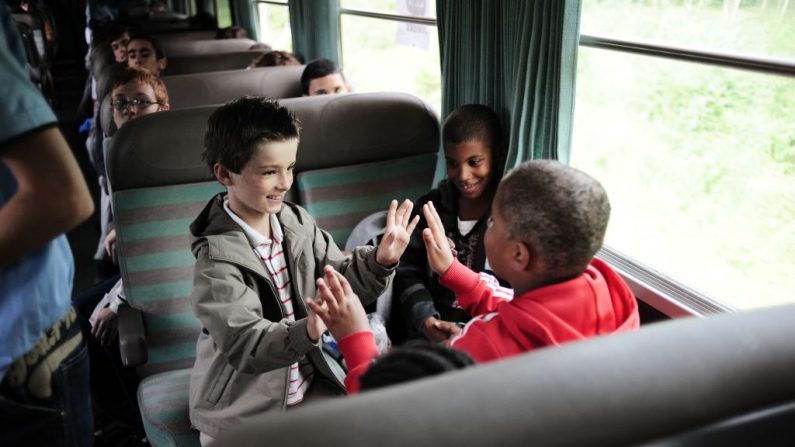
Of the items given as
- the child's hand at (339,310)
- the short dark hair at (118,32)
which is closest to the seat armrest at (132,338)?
the child's hand at (339,310)

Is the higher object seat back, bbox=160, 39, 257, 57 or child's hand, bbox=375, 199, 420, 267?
seat back, bbox=160, 39, 257, 57

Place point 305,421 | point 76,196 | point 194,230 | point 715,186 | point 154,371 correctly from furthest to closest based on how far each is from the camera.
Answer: point 154,371 < point 715,186 < point 194,230 < point 76,196 < point 305,421

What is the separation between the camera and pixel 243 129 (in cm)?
164

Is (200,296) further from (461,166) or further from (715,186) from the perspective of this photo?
(715,186)

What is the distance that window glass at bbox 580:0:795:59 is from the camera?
172 centimetres

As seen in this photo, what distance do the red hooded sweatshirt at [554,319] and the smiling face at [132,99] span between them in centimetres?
242

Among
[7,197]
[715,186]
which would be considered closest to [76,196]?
[7,197]

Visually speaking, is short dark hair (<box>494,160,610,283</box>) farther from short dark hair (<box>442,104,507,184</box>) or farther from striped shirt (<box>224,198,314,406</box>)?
short dark hair (<box>442,104,507,184</box>)

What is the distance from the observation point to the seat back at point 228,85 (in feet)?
12.0

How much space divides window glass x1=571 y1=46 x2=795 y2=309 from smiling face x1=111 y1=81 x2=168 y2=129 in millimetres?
2012

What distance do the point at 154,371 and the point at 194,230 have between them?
80cm

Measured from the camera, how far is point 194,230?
165 centimetres

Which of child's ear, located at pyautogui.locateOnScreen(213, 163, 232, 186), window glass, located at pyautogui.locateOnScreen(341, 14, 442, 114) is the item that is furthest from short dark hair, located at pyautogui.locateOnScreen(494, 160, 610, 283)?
window glass, located at pyautogui.locateOnScreen(341, 14, 442, 114)

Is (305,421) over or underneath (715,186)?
over
